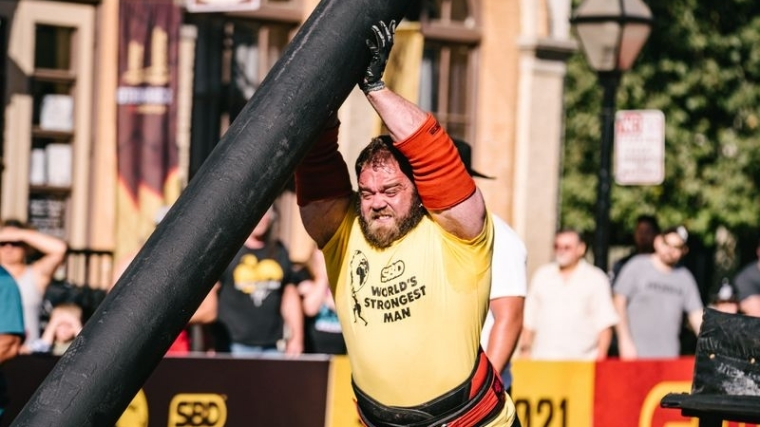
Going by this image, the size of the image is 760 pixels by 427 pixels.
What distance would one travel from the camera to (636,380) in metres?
10.0

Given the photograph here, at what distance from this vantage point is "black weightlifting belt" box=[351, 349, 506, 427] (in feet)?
15.9

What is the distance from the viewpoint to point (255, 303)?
10.4 metres

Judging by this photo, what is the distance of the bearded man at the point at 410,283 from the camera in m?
4.78

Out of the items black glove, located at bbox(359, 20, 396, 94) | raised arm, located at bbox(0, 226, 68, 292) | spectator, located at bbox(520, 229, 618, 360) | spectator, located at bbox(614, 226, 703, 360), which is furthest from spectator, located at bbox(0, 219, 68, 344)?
black glove, located at bbox(359, 20, 396, 94)

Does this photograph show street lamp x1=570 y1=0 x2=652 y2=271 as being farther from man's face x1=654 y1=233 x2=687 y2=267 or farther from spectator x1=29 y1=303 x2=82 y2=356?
spectator x1=29 y1=303 x2=82 y2=356

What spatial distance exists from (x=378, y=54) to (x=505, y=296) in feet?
7.80

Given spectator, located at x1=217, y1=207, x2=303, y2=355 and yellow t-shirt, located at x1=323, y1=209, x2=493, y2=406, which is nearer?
yellow t-shirt, located at x1=323, y1=209, x2=493, y2=406

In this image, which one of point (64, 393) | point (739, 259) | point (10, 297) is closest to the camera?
point (64, 393)

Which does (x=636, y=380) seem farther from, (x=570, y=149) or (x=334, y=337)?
(x=570, y=149)

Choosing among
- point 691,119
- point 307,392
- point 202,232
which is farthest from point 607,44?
point 691,119

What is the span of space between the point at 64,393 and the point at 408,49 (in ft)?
28.5

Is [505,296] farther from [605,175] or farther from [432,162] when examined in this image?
[605,175]

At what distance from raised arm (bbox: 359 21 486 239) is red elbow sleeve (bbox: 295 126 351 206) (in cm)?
27

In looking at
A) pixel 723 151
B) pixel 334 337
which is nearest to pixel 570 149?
pixel 723 151
